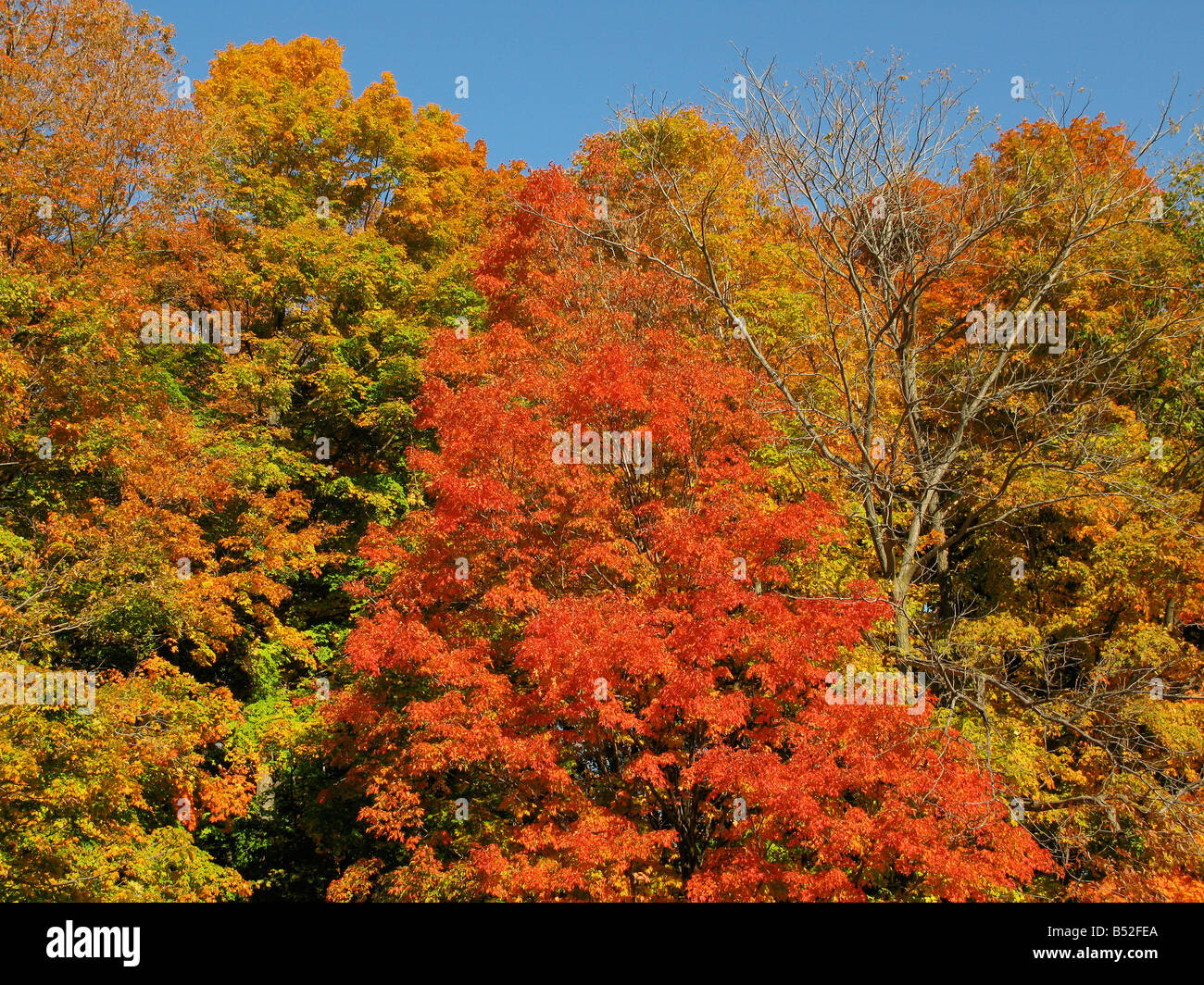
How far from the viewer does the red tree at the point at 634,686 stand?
10.8 m

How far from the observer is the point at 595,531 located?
1309 centimetres

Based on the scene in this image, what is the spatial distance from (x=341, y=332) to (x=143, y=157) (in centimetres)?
655

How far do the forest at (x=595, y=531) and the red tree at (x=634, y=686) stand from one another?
0.27ft

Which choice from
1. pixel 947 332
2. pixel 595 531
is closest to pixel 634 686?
pixel 595 531

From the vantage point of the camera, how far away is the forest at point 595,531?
1130 cm

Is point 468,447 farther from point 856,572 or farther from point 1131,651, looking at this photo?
point 1131,651

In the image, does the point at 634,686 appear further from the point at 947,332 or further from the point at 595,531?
the point at 947,332

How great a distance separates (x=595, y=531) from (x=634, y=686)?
2.59 metres

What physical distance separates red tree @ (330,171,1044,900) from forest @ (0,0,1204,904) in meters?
0.08

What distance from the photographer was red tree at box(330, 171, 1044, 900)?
35.3 ft

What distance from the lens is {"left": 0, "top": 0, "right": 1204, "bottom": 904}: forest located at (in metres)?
11.3

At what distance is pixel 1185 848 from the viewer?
11258mm

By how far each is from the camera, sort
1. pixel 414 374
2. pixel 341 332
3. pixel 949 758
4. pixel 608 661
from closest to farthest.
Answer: pixel 608 661 → pixel 949 758 → pixel 414 374 → pixel 341 332
